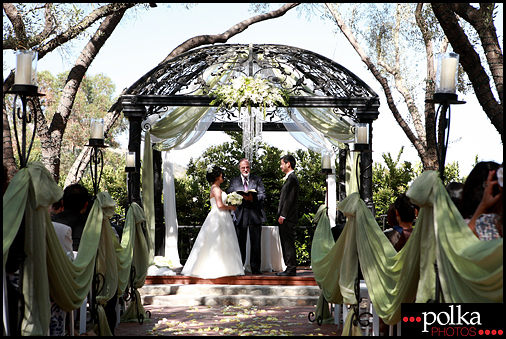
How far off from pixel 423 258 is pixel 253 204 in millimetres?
5326

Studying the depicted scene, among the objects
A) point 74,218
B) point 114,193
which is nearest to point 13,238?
point 74,218

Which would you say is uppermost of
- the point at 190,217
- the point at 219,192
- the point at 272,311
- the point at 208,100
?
the point at 208,100

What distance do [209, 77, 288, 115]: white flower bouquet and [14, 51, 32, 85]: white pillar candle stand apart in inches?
165

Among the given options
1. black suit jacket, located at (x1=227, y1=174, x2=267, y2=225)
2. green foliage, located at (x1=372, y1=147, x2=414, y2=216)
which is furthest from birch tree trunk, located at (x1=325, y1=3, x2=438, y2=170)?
black suit jacket, located at (x1=227, y1=174, x2=267, y2=225)

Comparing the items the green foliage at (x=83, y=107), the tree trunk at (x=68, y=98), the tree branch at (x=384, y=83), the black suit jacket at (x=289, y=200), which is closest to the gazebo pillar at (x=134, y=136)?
the tree trunk at (x=68, y=98)

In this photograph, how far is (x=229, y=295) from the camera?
23.9ft

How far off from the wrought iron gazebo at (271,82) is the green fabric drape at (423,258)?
107 inches

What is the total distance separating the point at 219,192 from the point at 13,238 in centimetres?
526

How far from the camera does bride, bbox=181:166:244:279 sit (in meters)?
7.82

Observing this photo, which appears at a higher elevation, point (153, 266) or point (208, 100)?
point (208, 100)

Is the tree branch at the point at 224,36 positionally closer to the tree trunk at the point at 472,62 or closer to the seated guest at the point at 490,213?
the tree trunk at the point at 472,62

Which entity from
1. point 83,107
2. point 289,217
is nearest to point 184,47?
point 289,217

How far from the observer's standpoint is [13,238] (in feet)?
9.79

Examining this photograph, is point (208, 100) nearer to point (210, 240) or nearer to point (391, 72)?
point (210, 240)
